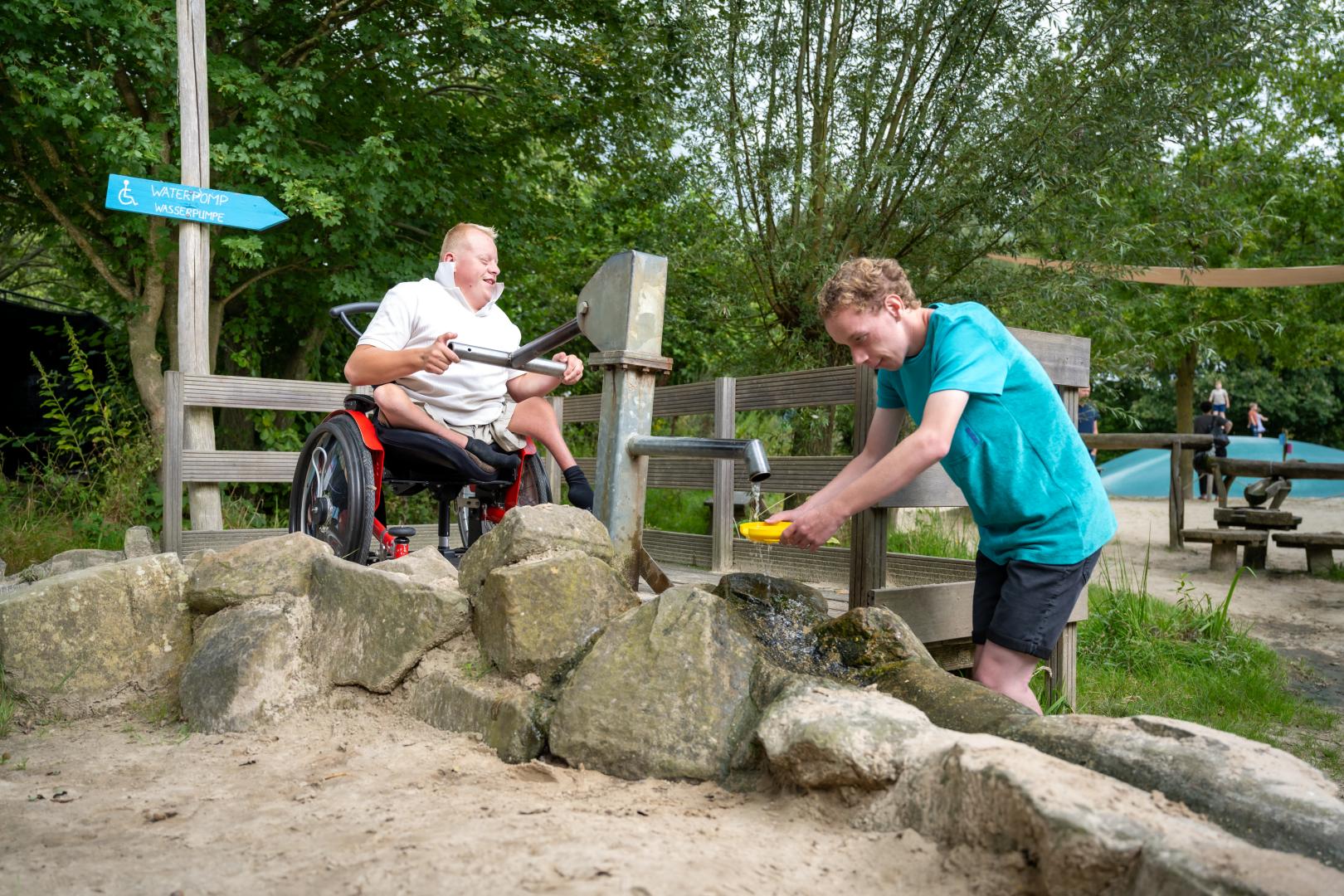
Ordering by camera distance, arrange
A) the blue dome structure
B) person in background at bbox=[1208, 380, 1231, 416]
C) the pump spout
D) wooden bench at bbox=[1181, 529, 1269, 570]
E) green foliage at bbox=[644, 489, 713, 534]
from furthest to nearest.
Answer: person in background at bbox=[1208, 380, 1231, 416]
the blue dome structure
wooden bench at bbox=[1181, 529, 1269, 570]
green foliage at bbox=[644, 489, 713, 534]
the pump spout

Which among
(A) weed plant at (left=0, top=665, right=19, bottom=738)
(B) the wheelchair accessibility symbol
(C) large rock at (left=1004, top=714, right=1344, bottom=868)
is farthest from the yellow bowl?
(B) the wheelchair accessibility symbol

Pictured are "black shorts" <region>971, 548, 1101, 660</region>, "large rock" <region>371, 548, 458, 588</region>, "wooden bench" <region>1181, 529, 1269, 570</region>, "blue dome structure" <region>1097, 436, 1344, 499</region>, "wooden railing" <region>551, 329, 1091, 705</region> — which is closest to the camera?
"black shorts" <region>971, 548, 1101, 660</region>

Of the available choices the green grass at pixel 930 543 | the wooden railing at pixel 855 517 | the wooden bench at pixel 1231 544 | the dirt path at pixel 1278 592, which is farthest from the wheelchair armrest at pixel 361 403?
the wooden bench at pixel 1231 544

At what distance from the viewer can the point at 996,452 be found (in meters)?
2.60

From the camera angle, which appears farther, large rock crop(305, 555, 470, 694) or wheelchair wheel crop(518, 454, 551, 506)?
wheelchair wheel crop(518, 454, 551, 506)

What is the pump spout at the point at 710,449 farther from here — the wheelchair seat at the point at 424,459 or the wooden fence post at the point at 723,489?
the wooden fence post at the point at 723,489

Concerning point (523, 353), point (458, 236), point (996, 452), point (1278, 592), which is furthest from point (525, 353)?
point (1278, 592)

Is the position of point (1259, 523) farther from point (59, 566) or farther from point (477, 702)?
point (59, 566)

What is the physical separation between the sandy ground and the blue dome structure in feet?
56.9

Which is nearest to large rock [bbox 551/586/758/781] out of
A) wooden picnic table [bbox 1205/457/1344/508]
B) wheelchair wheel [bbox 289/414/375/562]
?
wheelchair wheel [bbox 289/414/375/562]

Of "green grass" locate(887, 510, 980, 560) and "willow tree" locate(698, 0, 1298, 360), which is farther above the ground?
"willow tree" locate(698, 0, 1298, 360)

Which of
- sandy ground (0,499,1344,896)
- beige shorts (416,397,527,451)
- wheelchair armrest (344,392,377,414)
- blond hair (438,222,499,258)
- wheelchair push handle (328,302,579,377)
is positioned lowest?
sandy ground (0,499,1344,896)

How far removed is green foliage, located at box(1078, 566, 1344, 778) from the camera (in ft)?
13.0

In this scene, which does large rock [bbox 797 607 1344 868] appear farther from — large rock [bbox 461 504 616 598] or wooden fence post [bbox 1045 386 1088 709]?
wooden fence post [bbox 1045 386 1088 709]
